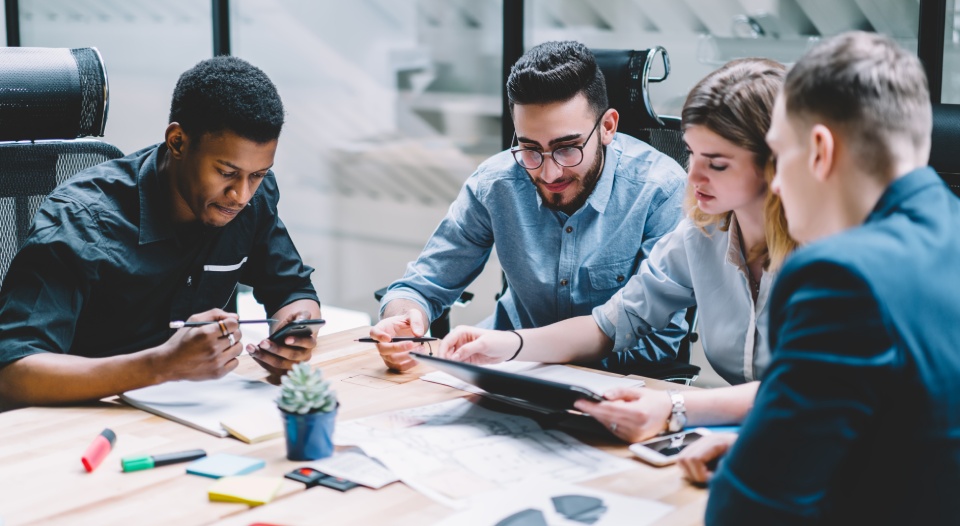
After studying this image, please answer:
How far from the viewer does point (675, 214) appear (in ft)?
6.95

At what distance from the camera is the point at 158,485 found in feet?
3.89

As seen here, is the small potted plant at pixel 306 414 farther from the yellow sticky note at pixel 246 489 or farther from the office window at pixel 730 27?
the office window at pixel 730 27

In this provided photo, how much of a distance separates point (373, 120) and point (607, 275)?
16.8 feet

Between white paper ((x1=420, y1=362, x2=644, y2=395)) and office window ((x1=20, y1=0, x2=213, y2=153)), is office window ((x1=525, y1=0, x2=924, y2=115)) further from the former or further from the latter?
office window ((x1=20, y1=0, x2=213, y2=153))

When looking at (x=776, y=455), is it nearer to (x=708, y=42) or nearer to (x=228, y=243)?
(x=228, y=243)

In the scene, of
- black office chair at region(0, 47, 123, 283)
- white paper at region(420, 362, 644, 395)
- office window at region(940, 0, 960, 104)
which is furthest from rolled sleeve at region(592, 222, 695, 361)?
office window at region(940, 0, 960, 104)

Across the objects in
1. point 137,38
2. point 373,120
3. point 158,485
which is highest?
point 137,38

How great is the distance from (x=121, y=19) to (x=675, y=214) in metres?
4.89

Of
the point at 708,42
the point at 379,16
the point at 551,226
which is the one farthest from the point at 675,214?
the point at 379,16

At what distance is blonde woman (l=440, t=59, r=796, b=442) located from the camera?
1405 mm

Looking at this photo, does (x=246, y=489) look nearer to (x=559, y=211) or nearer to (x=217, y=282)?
(x=217, y=282)

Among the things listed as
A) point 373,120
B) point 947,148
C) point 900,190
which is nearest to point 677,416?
point 900,190

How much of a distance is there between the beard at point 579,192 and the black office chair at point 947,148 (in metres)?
0.69

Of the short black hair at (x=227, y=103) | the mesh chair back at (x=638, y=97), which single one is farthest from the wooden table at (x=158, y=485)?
the mesh chair back at (x=638, y=97)
